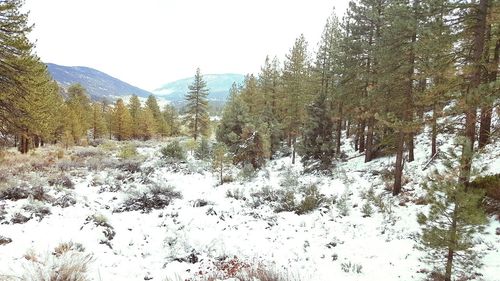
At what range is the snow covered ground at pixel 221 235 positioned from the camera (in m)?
7.32

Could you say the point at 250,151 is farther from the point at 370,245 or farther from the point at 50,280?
the point at 50,280

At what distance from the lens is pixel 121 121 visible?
51594 millimetres

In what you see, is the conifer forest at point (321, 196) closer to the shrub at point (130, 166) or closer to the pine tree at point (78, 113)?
the shrub at point (130, 166)

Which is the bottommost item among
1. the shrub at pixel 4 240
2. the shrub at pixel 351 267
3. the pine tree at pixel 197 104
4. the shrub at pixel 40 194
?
the shrub at pixel 351 267

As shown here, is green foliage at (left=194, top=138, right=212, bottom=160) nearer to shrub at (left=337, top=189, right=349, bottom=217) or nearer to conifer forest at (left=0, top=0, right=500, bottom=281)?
conifer forest at (left=0, top=0, right=500, bottom=281)

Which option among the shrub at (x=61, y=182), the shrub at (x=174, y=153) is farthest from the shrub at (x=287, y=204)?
the shrub at (x=174, y=153)

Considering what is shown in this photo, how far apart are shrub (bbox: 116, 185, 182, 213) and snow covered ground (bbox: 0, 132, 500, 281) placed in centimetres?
30

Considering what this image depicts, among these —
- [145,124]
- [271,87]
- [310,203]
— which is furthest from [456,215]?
[145,124]

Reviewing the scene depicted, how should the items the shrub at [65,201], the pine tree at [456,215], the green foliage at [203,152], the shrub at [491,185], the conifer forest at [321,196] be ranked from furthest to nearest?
the green foliage at [203,152] < the shrub at [65,201] < the shrub at [491,185] < the conifer forest at [321,196] < the pine tree at [456,215]

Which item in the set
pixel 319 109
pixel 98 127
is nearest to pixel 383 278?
pixel 319 109

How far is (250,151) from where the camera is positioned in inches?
836

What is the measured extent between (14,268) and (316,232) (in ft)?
26.9

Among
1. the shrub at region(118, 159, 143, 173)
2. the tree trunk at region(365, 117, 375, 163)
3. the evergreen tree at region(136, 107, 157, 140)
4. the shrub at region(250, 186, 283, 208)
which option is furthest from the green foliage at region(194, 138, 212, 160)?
the evergreen tree at region(136, 107, 157, 140)

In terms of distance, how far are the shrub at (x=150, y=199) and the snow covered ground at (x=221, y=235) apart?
0.30m
